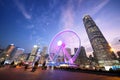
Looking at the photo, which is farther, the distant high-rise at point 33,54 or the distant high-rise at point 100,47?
the distant high-rise at point 33,54

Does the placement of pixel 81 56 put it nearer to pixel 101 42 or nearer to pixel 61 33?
pixel 101 42

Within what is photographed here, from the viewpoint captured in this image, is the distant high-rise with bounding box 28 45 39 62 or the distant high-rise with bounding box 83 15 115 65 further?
the distant high-rise with bounding box 28 45 39 62

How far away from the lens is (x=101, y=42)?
12988cm

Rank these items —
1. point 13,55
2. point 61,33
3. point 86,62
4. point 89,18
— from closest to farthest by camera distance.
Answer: point 61,33 < point 89,18 < point 86,62 < point 13,55

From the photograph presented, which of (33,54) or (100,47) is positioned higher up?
(33,54)

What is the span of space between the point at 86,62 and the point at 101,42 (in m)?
53.3

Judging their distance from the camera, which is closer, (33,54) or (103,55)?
(103,55)

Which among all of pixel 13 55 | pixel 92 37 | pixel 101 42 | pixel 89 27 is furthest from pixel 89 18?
pixel 13 55

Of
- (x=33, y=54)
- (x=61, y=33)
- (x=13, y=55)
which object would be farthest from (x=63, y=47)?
(x=13, y=55)

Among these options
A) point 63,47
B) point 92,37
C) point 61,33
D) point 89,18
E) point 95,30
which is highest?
point 89,18

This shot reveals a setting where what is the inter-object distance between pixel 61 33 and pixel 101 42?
9715 cm

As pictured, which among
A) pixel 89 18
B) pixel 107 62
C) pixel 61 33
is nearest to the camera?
pixel 61 33

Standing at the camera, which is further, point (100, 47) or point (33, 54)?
point (33, 54)

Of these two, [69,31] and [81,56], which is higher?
[81,56]
